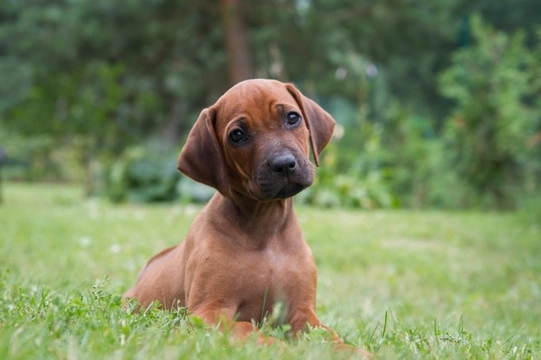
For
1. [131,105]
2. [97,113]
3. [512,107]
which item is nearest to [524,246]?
[512,107]

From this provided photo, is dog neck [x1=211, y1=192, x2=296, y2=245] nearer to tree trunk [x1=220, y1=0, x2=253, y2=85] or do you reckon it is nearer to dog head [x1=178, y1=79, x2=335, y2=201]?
dog head [x1=178, y1=79, x2=335, y2=201]

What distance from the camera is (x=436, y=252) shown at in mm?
8008

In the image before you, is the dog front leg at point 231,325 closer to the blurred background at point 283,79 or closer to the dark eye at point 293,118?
the dark eye at point 293,118

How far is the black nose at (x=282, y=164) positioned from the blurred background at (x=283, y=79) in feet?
31.6

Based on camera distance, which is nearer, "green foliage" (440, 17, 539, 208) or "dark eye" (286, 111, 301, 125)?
"dark eye" (286, 111, 301, 125)

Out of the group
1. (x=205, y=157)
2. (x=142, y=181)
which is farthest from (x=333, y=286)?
(x=142, y=181)

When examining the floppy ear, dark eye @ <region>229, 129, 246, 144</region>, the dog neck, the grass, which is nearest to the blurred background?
the grass

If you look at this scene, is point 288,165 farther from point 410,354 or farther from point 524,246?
point 524,246

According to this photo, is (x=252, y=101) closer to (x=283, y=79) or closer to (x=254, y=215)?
(x=254, y=215)

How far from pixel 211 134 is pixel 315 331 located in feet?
3.91

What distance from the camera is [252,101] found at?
3.31 m

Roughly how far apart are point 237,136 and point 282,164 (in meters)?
0.34

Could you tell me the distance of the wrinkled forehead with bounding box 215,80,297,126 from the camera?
3.30m

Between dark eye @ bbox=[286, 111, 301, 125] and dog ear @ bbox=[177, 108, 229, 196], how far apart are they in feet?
1.28
